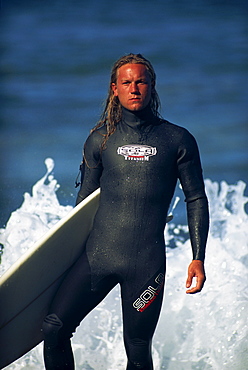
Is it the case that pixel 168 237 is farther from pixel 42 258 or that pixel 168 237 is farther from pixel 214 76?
pixel 42 258

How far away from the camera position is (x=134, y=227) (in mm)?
2252

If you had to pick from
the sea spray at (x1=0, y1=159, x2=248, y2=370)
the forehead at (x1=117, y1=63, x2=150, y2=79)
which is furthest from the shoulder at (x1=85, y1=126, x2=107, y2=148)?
the sea spray at (x1=0, y1=159, x2=248, y2=370)

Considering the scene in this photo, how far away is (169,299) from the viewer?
13.0 feet

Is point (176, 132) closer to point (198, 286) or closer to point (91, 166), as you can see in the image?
point (91, 166)

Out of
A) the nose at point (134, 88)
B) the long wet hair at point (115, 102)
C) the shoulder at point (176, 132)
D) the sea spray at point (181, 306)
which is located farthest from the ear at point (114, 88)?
the sea spray at point (181, 306)

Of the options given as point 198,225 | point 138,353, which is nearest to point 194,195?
point 198,225

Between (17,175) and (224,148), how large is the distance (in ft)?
5.98

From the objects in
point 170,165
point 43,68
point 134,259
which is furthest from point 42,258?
point 43,68

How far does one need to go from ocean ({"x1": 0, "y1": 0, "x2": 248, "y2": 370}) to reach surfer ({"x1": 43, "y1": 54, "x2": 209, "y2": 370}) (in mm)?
1139

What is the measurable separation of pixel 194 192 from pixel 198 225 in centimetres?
13

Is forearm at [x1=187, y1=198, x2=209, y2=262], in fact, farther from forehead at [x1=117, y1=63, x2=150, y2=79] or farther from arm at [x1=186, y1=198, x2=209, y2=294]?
forehead at [x1=117, y1=63, x2=150, y2=79]

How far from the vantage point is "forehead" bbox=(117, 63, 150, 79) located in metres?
2.30

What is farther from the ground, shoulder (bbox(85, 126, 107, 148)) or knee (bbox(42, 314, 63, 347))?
shoulder (bbox(85, 126, 107, 148))

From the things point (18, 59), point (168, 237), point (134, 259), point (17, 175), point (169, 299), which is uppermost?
point (18, 59)
